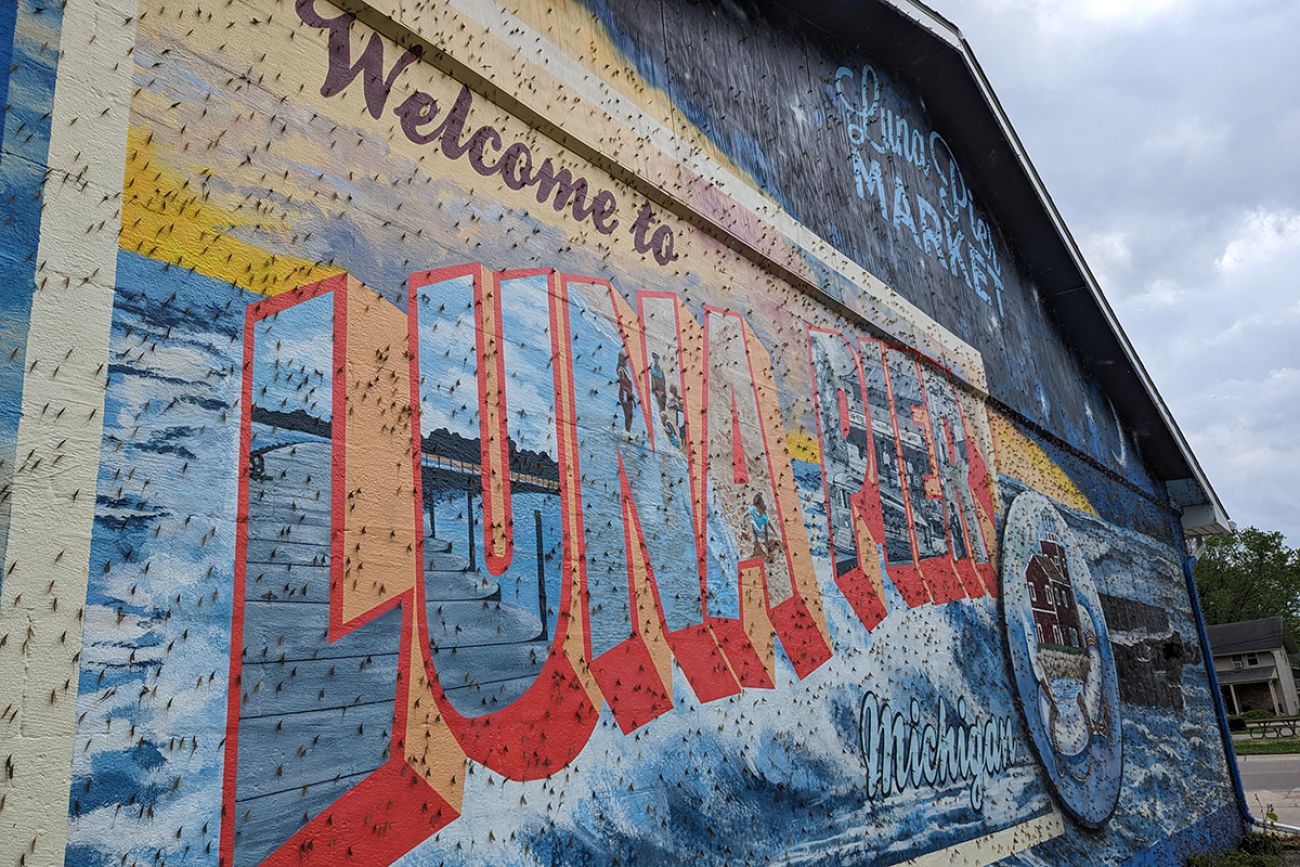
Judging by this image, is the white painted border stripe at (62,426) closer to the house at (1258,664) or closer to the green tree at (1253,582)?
the house at (1258,664)

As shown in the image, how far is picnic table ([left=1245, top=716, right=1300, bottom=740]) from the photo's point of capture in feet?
109

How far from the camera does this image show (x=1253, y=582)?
58.7m

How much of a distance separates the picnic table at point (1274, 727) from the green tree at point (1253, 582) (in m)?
22.2

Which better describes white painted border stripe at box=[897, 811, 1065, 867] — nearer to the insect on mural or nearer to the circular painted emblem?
the circular painted emblem

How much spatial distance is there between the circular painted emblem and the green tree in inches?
2244

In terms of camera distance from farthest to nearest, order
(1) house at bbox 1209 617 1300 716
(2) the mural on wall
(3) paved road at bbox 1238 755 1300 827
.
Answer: (1) house at bbox 1209 617 1300 716
(3) paved road at bbox 1238 755 1300 827
(2) the mural on wall

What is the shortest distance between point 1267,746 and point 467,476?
35195mm

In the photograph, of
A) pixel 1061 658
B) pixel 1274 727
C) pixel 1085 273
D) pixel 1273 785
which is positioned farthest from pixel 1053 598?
pixel 1274 727

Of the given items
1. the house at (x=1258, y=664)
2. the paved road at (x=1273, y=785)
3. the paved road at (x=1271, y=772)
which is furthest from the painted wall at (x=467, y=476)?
the house at (x=1258, y=664)

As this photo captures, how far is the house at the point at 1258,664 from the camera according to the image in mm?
44750

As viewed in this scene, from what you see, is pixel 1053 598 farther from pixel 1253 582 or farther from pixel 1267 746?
pixel 1253 582

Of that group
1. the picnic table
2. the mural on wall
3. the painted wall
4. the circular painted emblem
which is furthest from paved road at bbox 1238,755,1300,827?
the mural on wall

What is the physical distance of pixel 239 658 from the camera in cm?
253

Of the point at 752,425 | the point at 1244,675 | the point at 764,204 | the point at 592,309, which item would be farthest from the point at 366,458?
the point at 1244,675
